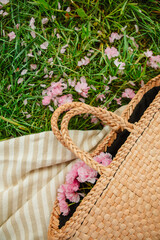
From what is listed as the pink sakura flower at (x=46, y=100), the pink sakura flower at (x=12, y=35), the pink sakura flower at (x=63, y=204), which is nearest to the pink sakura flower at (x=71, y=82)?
the pink sakura flower at (x=46, y=100)

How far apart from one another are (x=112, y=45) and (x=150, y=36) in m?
0.19

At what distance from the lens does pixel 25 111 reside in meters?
1.16

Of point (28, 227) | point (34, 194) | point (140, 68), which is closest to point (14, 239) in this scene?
point (28, 227)

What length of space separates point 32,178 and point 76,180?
0.86 ft

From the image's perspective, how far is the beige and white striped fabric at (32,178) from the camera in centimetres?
103

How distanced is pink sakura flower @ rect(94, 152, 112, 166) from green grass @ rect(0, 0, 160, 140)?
245mm

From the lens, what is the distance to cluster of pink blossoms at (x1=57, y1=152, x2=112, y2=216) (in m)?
0.86

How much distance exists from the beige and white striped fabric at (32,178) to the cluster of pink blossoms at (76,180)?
132 mm

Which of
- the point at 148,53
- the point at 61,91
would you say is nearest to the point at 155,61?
the point at 148,53

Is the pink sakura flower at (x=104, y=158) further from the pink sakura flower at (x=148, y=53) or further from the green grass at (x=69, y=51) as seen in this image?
the pink sakura flower at (x=148, y=53)

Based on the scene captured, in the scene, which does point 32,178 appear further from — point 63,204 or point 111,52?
point 111,52

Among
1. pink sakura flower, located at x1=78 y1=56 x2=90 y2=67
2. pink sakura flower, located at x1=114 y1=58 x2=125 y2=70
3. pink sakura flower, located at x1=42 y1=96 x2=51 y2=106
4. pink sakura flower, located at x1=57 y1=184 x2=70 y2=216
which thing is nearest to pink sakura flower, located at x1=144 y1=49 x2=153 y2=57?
pink sakura flower, located at x1=114 y1=58 x2=125 y2=70

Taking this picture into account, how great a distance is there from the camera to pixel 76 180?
0.90 metres

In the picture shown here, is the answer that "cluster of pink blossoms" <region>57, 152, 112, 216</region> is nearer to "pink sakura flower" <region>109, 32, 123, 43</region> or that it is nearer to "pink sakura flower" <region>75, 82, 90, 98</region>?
"pink sakura flower" <region>75, 82, 90, 98</region>
